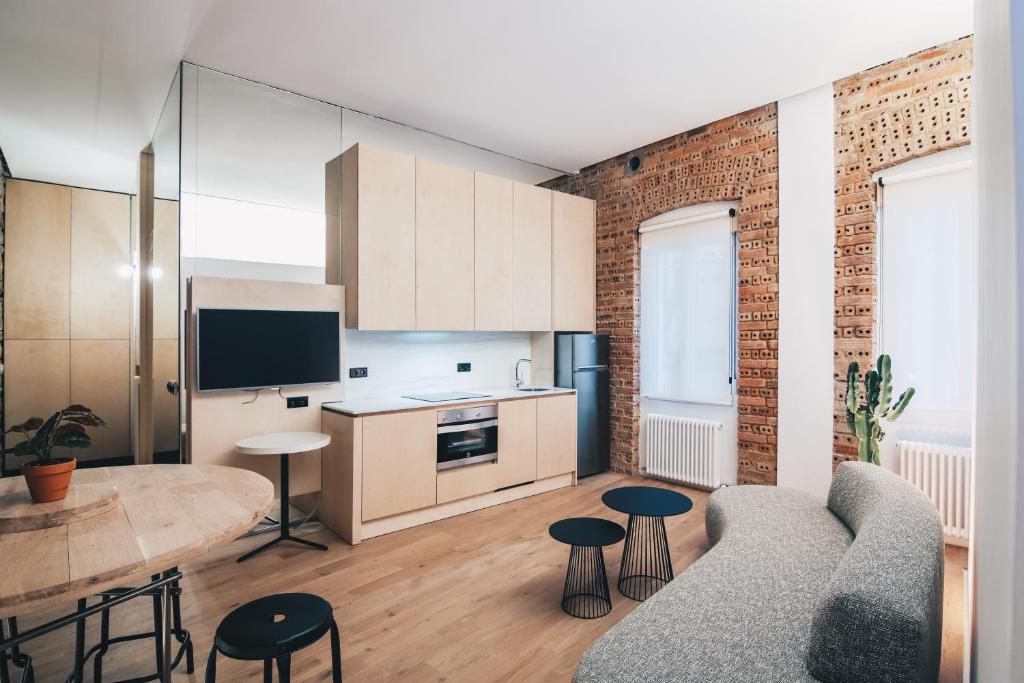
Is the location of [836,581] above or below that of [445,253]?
below

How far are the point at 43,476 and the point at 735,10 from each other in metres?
3.72

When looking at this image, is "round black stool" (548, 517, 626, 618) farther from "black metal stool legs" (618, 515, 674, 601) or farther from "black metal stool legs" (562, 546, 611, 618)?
"black metal stool legs" (618, 515, 674, 601)

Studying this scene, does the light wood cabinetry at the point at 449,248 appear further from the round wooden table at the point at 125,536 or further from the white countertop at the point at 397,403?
the round wooden table at the point at 125,536

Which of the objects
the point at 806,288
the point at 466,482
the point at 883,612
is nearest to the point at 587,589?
the point at 466,482

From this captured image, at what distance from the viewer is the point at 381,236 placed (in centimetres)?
389

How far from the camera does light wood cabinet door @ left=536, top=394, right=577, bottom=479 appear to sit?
4.62m

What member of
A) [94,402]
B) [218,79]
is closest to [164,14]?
[218,79]

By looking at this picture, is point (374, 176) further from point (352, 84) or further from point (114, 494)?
point (114, 494)

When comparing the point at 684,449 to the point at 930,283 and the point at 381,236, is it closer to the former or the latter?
the point at 930,283

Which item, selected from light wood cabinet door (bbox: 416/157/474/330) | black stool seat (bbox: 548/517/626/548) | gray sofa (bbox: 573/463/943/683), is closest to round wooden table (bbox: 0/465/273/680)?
gray sofa (bbox: 573/463/943/683)

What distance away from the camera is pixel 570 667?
7.04 ft

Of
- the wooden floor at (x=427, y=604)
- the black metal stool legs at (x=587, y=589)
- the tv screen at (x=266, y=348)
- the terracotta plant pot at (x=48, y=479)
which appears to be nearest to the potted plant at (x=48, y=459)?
the terracotta plant pot at (x=48, y=479)

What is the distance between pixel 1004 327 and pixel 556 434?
4.24 metres

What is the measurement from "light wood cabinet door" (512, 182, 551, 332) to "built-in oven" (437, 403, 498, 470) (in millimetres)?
1005
